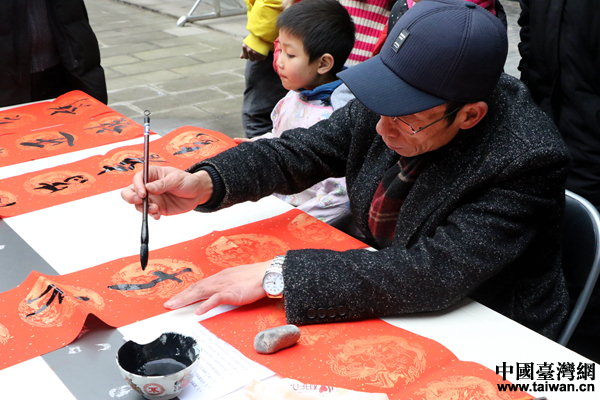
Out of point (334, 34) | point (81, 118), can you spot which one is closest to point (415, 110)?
point (334, 34)

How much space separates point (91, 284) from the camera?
108cm

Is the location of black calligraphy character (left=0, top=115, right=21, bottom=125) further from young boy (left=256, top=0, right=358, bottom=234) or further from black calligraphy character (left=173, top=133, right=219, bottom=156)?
young boy (left=256, top=0, right=358, bottom=234)

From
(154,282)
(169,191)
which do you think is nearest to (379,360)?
(154,282)

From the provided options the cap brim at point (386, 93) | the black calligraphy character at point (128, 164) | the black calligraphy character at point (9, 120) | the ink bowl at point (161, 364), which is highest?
the cap brim at point (386, 93)

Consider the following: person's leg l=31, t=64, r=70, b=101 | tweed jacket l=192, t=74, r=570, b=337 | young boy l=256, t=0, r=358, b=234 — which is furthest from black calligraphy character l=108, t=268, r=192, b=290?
person's leg l=31, t=64, r=70, b=101

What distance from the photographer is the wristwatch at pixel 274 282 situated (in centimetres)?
103

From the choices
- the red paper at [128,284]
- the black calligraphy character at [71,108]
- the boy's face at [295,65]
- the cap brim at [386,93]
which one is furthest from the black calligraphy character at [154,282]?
the black calligraphy character at [71,108]

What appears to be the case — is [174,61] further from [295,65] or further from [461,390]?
[461,390]

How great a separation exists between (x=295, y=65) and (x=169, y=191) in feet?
2.69

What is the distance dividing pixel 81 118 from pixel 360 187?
1083 mm

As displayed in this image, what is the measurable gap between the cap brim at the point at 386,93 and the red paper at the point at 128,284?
35cm

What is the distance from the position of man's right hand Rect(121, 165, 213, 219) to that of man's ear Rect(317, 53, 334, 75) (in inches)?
30.3

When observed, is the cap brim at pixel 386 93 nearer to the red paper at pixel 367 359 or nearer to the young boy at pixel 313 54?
the red paper at pixel 367 359

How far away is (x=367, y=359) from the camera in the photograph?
915 mm
